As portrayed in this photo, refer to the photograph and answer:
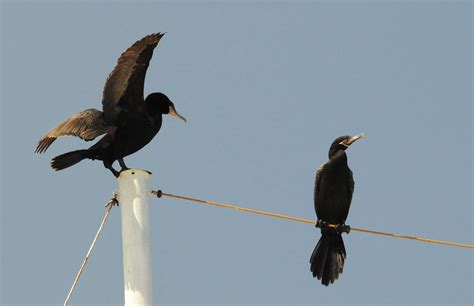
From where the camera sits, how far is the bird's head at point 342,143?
28.8 feet

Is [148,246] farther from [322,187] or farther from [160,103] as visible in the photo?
[322,187]

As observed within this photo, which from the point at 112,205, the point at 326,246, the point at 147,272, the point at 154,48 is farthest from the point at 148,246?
the point at 326,246

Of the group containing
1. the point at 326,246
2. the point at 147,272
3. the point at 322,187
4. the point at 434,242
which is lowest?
the point at 147,272

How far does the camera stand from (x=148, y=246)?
5938mm

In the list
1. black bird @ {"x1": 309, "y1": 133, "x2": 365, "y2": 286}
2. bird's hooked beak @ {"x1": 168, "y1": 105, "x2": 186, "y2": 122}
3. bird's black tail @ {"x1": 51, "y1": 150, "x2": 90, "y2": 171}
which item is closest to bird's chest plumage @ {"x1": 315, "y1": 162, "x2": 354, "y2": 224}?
black bird @ {"x1": 309, "y1": 133, "x2": 365, "y2": 286}

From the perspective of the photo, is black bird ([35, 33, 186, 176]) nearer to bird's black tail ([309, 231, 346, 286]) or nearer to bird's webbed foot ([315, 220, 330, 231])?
bird's webbed foot ([315, 220, 330, 231])

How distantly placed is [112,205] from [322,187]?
2.82 metres

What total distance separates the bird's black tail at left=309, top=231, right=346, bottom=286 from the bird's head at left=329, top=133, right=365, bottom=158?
726 millimetres

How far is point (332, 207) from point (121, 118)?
2.08 m

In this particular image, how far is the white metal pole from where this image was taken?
577 centimetres

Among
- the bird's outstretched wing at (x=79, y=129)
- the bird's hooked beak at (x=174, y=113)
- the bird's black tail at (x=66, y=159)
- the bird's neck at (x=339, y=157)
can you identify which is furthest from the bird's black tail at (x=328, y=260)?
the bird's black tail at (x=66, y=159)

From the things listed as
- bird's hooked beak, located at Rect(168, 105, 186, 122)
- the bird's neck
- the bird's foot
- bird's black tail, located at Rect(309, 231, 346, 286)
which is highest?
the bird's neck

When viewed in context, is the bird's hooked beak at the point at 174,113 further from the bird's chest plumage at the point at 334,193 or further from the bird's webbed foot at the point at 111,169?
the bird's chest plumage at the point at 334,193

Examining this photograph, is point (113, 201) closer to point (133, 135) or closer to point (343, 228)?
point (133, 135)
